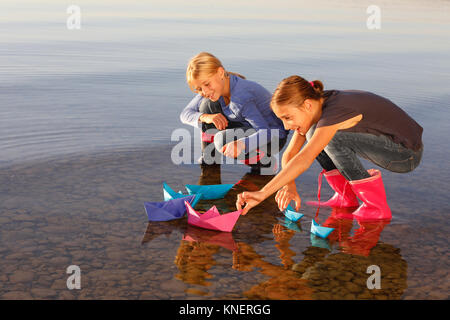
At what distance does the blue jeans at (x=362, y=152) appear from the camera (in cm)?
393

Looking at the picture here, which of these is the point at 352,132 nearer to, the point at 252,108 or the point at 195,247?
the point at 252,108

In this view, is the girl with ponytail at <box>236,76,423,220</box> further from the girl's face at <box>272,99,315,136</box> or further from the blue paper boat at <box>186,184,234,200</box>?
the blue paper boat at <box>186,184,234,200</box>

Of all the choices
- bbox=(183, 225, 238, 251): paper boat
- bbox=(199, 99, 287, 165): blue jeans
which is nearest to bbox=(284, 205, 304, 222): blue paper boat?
bbox=(183, 225, 238, 251): paper boat

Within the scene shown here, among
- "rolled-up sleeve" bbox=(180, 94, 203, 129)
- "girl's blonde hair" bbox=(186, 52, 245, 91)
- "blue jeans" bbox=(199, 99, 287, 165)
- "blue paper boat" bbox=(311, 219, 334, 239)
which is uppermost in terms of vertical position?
"girl's blonde hair" bbox=(186, 52, 245, 91)

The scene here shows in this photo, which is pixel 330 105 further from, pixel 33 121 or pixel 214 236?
pixel 33 121

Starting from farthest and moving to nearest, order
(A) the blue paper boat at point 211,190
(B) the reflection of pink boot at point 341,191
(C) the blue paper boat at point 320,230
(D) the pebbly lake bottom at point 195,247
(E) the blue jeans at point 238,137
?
(E) the blue jeans at point 238,137, (A) the blue paper boat at point 211,190, (B) the reflection of pink boot at point 341,191, (C) the blue paper boat at point 320,230, (D) the pebbly lake bottom at point 195,247

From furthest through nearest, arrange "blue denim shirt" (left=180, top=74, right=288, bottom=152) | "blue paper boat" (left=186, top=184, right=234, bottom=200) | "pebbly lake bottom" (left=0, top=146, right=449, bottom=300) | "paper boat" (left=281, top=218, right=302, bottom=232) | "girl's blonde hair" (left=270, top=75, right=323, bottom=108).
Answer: "blue denim shirt" (left=180, top=74, right=288, bottom=152), "blue paper boat" (left=186, top=184, right=234, bottom=200), "paper boat" (left=281, top=218, right=302, bottom=232), "girl's blonde hair" (left=270, top=75, right=323, bottom=108), "pebbly lake bottom" (left=0, top=146, right=449, bottom=300)

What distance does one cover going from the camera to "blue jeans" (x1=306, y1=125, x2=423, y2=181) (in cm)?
393

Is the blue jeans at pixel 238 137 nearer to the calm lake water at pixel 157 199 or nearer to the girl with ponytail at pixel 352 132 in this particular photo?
the calm lake water at pixel 157 199

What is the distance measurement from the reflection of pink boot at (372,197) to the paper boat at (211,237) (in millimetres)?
975

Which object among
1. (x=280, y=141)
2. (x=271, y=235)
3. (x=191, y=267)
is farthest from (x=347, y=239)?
(x=280, y=141)

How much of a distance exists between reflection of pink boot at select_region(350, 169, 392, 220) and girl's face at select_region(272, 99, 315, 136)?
598 mm

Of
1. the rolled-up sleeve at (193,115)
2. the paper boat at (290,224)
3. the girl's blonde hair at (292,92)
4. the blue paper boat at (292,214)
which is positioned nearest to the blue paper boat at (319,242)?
the paper boat at (290,224)

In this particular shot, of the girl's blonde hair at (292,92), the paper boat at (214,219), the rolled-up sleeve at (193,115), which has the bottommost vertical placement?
the paper boat at (214,219)
